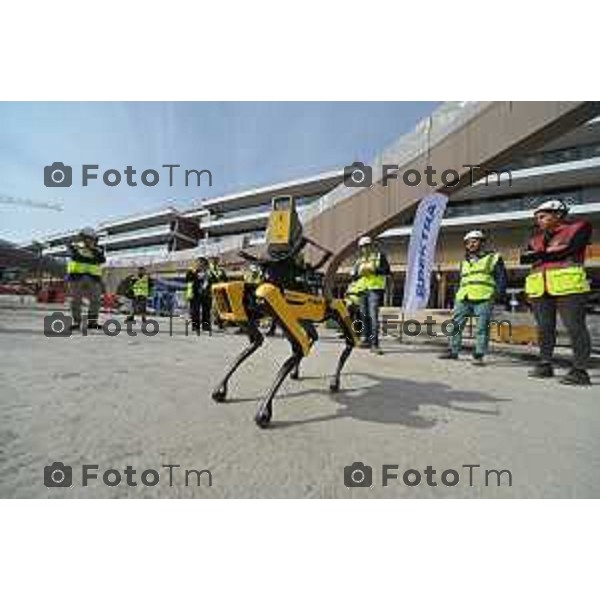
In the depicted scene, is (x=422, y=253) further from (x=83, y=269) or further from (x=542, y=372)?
(x=83, y=269)

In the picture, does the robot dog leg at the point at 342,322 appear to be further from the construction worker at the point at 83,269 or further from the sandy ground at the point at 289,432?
the construction worker at the point at 83,269

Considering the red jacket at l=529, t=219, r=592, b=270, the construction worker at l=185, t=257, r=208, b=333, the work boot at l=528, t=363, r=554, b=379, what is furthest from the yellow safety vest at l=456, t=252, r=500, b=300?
the construction worker at l=185, t=257, r=208, b=333

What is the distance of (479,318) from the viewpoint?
5.46m

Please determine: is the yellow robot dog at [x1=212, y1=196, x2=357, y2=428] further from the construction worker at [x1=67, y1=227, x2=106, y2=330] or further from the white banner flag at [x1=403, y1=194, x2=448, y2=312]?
the construction worker at [x1=67, y1=227, x2=106, y2=330]

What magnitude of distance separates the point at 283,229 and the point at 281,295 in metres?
0.48

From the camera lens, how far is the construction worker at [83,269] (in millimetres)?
7191

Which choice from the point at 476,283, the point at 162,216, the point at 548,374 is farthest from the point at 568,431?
the point at 162,216

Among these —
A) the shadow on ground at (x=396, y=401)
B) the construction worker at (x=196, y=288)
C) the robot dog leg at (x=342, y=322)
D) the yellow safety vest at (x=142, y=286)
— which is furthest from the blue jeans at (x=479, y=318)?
the yellow safety vest at (x=142, y=286)

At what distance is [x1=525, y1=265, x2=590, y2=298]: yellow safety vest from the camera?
4.23m

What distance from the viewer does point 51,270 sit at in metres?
28.9

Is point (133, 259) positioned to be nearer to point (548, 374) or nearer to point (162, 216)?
point (162, 216)

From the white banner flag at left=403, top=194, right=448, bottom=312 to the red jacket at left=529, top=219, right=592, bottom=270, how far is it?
171 centimetres

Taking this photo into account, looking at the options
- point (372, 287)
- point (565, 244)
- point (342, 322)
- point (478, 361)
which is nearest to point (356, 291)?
point (372, 287)

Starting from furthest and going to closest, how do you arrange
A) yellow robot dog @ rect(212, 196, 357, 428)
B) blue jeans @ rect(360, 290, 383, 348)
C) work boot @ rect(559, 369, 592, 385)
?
blue jeans @ rect(360, 290, 383, 348)
work boot @ rect(559, 369, 592, 385)
yellow robot dog @ rect(212, 196, 357, 428)
